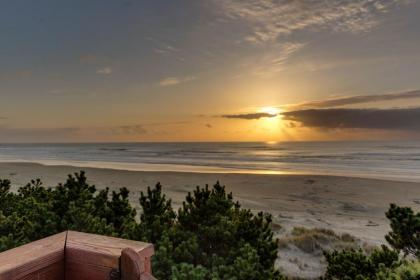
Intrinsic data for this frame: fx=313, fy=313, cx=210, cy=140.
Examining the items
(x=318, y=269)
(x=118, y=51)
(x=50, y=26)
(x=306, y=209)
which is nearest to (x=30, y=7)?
(x=50, y=26)

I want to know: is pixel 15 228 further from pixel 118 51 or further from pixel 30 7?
pixel 118 51

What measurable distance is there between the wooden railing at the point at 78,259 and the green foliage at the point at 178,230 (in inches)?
79.2

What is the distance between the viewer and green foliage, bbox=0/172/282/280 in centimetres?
353

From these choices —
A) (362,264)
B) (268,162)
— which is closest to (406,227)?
(362,264)

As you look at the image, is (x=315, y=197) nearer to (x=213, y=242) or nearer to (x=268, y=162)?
(x=213, y=242)

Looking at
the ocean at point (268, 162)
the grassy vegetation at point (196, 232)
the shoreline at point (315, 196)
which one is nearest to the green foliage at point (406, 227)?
the grassy vegetation at point (196, 232)

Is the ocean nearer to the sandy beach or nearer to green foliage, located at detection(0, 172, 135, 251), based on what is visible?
the sandy beach

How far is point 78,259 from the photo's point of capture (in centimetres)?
129

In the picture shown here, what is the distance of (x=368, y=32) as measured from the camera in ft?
42.0

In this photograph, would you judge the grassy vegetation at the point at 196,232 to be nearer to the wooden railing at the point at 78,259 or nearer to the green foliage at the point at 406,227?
the green foliage at the point at 406,227

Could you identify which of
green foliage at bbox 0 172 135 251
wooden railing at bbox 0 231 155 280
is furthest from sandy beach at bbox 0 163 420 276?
wooden railing at bbox 0 231 155 280

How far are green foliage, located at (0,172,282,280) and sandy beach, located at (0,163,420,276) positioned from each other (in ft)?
9.78

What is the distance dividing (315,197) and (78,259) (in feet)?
48.9

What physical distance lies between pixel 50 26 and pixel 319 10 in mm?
10742
